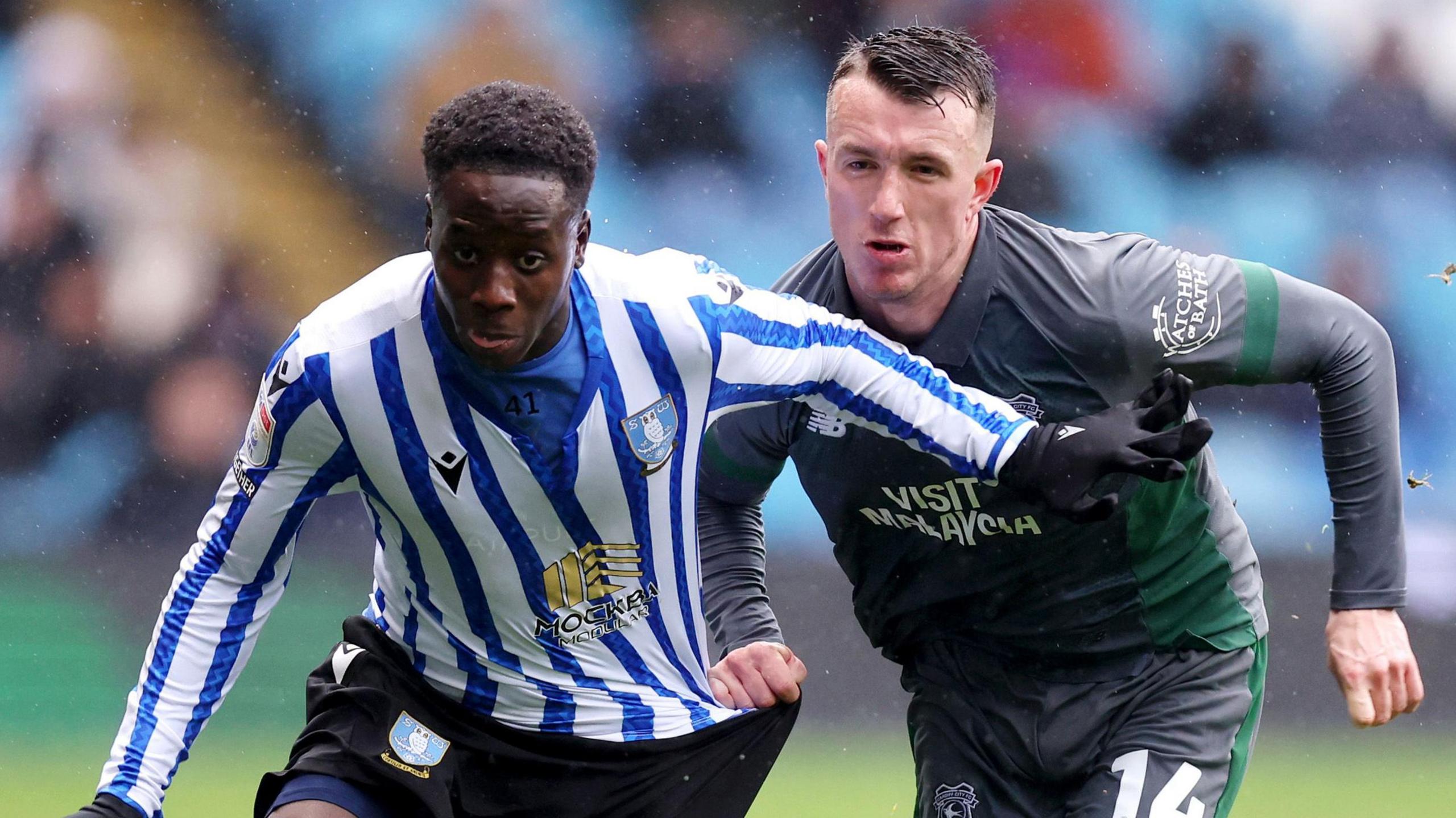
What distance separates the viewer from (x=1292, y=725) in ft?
20.2

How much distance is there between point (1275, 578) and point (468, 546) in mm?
4561

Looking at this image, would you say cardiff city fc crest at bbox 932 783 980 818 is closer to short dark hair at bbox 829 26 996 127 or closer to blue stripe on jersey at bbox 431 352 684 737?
blue stripe on jersey at bbox 431 352 684 737

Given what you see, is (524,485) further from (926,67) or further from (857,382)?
(926,67)

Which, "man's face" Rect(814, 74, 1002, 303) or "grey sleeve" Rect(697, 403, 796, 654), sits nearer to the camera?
"man's face" Rect(814, 74, 1002, 303)

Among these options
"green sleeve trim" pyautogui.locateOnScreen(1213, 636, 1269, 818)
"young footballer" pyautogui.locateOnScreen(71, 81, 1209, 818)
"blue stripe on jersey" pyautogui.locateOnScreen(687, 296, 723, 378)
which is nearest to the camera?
"young footballer" pyautogui.locateOnScreen(71, 81, 1209, 818)

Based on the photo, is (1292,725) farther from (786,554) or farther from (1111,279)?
(1111,279)

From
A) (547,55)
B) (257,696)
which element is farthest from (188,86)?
(257,696)

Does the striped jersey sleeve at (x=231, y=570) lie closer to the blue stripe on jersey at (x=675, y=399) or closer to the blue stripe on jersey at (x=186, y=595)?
the blue stripe on jersey at (x=186, y=595)

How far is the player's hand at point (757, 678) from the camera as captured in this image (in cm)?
310

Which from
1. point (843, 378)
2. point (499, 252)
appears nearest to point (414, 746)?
point (499, 252)

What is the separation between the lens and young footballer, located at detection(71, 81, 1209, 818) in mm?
2545

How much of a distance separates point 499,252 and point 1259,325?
1572mm

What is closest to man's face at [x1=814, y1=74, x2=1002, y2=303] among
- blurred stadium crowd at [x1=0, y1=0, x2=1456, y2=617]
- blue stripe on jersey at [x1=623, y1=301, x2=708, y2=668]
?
blue stripe on jersey at [x1=623, y1=301, x2=708, y2=668]

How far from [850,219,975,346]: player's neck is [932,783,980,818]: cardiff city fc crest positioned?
0.98 m
